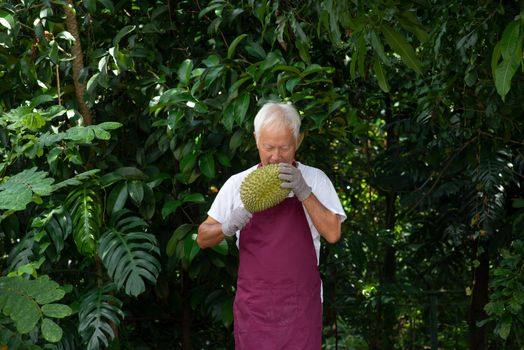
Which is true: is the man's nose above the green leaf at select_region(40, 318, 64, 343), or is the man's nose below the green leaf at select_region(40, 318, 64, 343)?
above

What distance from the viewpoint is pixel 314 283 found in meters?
2.76

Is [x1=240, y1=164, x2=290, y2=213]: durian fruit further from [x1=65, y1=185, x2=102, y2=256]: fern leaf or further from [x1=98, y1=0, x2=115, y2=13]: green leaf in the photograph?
[x1=98, y1=0, x2=115, y2=13]: green leaf

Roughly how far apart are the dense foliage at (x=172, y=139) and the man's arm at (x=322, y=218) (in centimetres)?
46

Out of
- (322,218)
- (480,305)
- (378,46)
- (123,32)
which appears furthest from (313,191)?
(480,305)

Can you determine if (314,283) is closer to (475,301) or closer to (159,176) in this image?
(159,176)

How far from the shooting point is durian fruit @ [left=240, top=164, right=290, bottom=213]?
2.56 m

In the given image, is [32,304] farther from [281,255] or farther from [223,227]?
[281,255]

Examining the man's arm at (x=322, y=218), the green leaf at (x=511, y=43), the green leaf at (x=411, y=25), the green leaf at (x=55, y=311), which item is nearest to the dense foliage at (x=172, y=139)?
the green leaf at (x=55, y=311)

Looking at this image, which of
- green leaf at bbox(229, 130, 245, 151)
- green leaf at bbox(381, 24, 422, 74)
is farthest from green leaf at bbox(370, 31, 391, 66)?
green leaf at bbox(229, 130, 245, 151)

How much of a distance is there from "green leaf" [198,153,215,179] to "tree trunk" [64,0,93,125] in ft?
1.83

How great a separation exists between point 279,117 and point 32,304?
1.05 meters

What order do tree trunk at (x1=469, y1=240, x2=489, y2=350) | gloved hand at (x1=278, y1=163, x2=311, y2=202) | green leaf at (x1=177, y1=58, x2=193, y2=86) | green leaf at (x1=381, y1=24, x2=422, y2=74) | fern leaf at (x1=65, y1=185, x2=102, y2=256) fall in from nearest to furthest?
1. green leaf at (x1=381, y1=24, x2=422, y2=74)
2. gloved hand at (x1=278, y1=163, x2=311, y2=202)
3. fern leaf at (x1=65, y1=185, x2=102, y2=256)
4. green leaf at (x1=177, y1=58, x2=193, y2=86)
5. tree trunk at (x1=469, y1=240, x2=489, y2=350)

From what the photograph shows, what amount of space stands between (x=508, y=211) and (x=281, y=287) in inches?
92.2

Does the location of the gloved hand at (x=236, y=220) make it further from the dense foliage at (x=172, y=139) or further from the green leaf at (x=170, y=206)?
the green leaf at (x=170, y=206)
